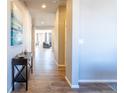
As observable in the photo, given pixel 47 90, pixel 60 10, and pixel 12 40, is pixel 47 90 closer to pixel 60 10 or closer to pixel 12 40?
pixel 12 40

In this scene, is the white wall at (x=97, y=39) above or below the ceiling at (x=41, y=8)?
below

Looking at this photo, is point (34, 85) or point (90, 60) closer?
point (34, 85)

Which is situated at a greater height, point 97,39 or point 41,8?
point 41,8

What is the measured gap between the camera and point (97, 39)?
16.4 ft

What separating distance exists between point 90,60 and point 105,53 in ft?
1.57

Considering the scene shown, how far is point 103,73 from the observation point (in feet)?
16.6

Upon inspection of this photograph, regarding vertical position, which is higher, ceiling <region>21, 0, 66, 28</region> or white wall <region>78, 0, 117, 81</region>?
ceiling <region>21, 0, 66, 28</region>

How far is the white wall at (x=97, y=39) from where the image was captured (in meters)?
4.95

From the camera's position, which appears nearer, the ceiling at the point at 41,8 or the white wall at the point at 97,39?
the white wall at the point at 97,39

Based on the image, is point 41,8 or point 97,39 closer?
point 97,39

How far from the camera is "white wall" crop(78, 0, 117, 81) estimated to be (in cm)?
495
